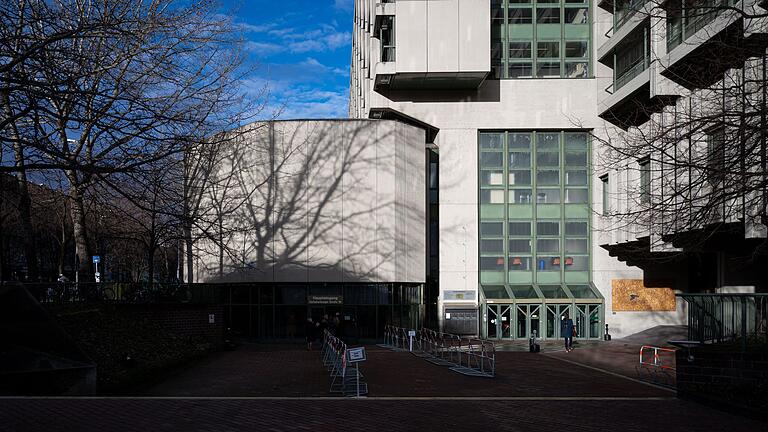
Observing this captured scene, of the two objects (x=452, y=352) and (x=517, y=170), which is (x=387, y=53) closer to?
(x=517, y=170)

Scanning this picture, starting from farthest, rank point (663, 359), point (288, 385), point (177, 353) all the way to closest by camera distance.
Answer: point (663, 359) → point (177, 353) → point (288, 385)

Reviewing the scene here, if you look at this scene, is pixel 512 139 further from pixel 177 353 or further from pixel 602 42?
pixel 177 353

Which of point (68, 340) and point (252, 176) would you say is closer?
point (68, 340)

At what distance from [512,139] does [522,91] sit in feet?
9.79

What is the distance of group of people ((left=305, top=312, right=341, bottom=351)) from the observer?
3209cm

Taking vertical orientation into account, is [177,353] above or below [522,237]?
below

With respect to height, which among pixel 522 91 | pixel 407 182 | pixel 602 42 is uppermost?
pixel 602 42

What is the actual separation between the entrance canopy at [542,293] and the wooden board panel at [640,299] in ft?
4.10

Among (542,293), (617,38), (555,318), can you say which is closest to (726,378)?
(617,38)

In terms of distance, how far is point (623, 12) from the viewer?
38438mm

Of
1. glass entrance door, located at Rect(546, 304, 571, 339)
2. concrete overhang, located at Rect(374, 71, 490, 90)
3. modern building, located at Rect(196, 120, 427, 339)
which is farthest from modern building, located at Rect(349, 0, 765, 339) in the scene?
modern building, located at Rect(196, 120, 427, 339)

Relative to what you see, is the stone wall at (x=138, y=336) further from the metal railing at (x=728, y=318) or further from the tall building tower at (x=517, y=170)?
the tall building tower at (x=517, y=170)

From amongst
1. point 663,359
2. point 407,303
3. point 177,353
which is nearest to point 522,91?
point 407,303

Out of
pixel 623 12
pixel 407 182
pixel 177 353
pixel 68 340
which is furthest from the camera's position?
pixel 407 182
